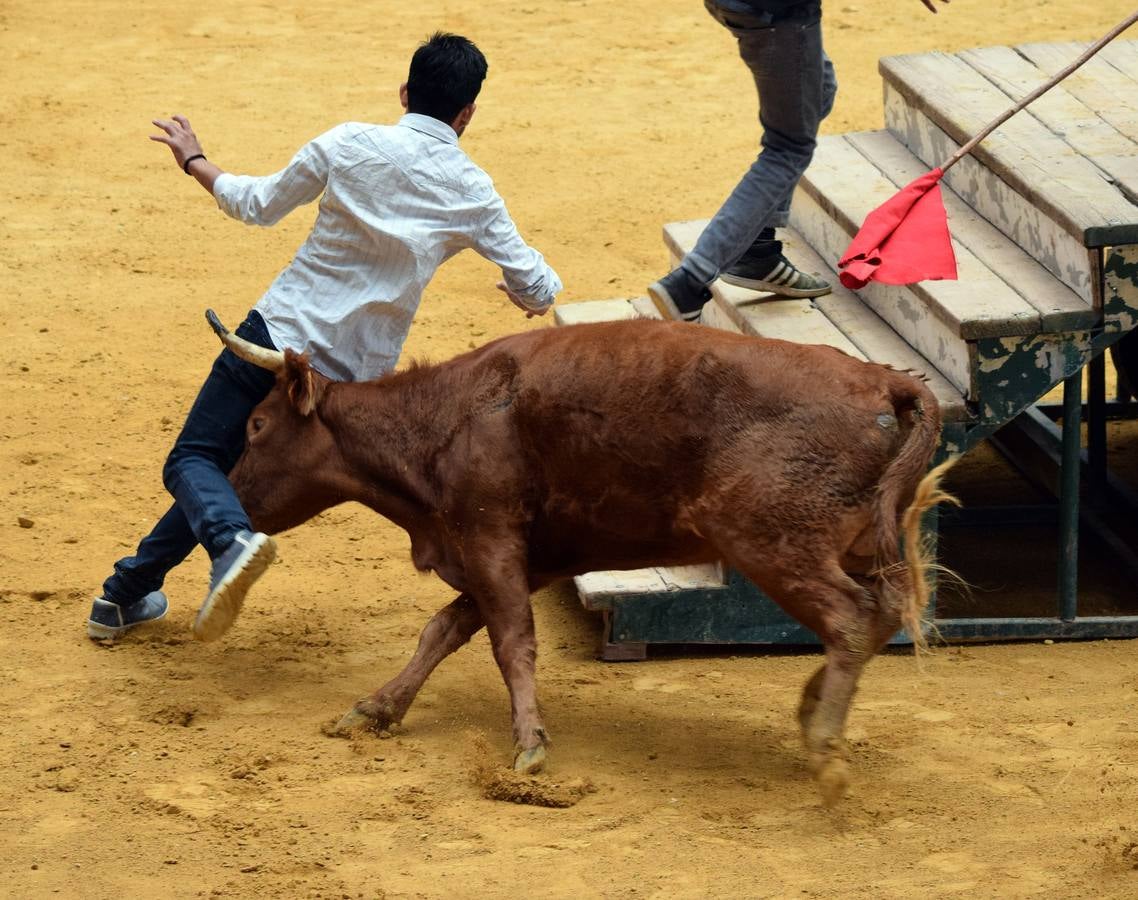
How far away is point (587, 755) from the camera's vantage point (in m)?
5.28

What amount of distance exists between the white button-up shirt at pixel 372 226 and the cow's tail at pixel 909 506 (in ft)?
4.06

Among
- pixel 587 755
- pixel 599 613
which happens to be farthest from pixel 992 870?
pixel 599 613

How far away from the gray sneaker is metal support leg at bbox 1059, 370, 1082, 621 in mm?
3119

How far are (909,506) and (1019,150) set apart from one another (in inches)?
85.0

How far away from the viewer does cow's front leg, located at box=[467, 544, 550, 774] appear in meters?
5.19

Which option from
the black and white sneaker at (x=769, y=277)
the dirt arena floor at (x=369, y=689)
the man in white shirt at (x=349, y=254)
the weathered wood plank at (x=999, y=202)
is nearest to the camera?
the dirt arena floor at (x=369, y=689)

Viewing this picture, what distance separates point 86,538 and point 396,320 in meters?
1.86

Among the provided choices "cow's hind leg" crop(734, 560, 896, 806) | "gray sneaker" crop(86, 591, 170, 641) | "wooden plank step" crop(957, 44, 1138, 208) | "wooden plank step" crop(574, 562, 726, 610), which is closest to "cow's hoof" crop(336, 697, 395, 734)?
"wooden plank step" crop(574, 562, 726, 610)

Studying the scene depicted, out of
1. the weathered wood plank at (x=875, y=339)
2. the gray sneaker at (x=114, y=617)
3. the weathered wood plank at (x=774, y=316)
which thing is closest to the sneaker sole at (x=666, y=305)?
the weathered wood plank at (x=774, y=316)

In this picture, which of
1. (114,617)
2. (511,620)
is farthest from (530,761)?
(114,617)

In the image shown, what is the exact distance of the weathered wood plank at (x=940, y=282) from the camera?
18.6ft

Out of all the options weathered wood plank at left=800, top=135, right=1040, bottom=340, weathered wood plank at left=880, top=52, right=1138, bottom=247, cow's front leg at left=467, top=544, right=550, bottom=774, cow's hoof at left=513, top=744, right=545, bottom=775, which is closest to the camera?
cow's hoof at left=513, top=744, right=545, bottom=775

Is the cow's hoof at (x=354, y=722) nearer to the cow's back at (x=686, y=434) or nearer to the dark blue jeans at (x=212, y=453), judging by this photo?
the dark blue jeans at (x=212, y=453)

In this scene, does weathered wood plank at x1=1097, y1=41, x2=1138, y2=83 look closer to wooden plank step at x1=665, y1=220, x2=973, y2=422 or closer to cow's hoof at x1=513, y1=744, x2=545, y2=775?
wooden plank step at x1=665, y1=220, x2=973, y2=422
